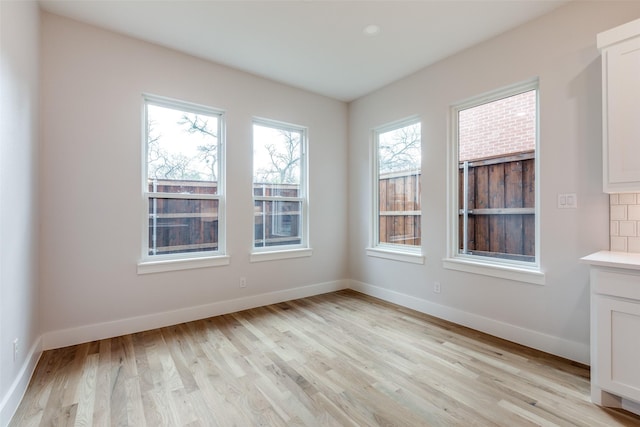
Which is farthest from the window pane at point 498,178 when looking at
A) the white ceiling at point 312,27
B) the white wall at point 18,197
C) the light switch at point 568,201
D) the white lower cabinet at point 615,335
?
the white wall at point 18,197

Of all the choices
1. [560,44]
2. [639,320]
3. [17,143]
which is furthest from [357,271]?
[17,143]

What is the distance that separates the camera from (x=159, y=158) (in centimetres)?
310

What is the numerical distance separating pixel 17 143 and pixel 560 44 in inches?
160

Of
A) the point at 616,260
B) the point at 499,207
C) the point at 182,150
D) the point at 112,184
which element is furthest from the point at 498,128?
the point at 112,184

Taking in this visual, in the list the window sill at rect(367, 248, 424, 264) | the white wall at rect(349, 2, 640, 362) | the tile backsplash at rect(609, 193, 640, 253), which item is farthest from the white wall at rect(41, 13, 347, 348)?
the tile backsplash at rect(609, 193, 640, 253)

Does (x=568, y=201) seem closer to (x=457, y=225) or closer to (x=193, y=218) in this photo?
(x=457, y=225)

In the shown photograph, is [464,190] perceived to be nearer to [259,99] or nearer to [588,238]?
[588,238]

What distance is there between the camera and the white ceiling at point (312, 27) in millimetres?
2404

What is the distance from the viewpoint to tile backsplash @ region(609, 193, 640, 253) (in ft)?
6.81

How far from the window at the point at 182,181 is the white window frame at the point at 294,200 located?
1.43 ft

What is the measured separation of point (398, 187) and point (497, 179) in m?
1.21

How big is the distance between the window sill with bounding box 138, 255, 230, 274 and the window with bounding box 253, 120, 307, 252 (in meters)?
0.49

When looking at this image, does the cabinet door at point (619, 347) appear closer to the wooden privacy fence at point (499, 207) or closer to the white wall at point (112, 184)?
the wooden privacy fence at point (499, 207)

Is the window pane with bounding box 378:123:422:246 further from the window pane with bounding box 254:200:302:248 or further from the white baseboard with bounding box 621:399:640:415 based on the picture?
the white baseboard with bounding box 621:399:640:415
